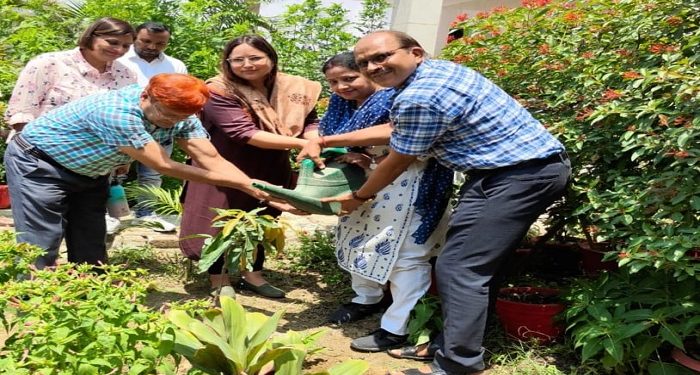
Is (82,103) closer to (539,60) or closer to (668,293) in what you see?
(539,60)

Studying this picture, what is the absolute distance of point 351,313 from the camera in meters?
4.25

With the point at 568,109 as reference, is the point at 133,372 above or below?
below

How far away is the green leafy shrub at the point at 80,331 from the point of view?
7.31 feet

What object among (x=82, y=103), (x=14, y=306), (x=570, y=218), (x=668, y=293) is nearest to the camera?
(x=14, y=306)

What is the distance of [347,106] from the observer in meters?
4.12

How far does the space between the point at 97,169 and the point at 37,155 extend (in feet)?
0.91

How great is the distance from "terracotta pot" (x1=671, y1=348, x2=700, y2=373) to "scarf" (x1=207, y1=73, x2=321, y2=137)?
224 cm

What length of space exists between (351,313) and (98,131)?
5.48 feet

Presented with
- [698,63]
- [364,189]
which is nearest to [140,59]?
[364,189]

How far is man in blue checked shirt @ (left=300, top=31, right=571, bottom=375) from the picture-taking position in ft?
10.5

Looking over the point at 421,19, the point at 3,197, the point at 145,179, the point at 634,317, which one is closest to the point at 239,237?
the point at 634,317

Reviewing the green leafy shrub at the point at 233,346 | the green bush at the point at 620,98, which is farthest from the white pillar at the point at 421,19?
the green leafy shrub at the point at 233,346

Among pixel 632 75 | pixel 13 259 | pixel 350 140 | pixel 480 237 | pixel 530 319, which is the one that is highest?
pixel 632 75

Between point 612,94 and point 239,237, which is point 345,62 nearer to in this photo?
point 239,237
